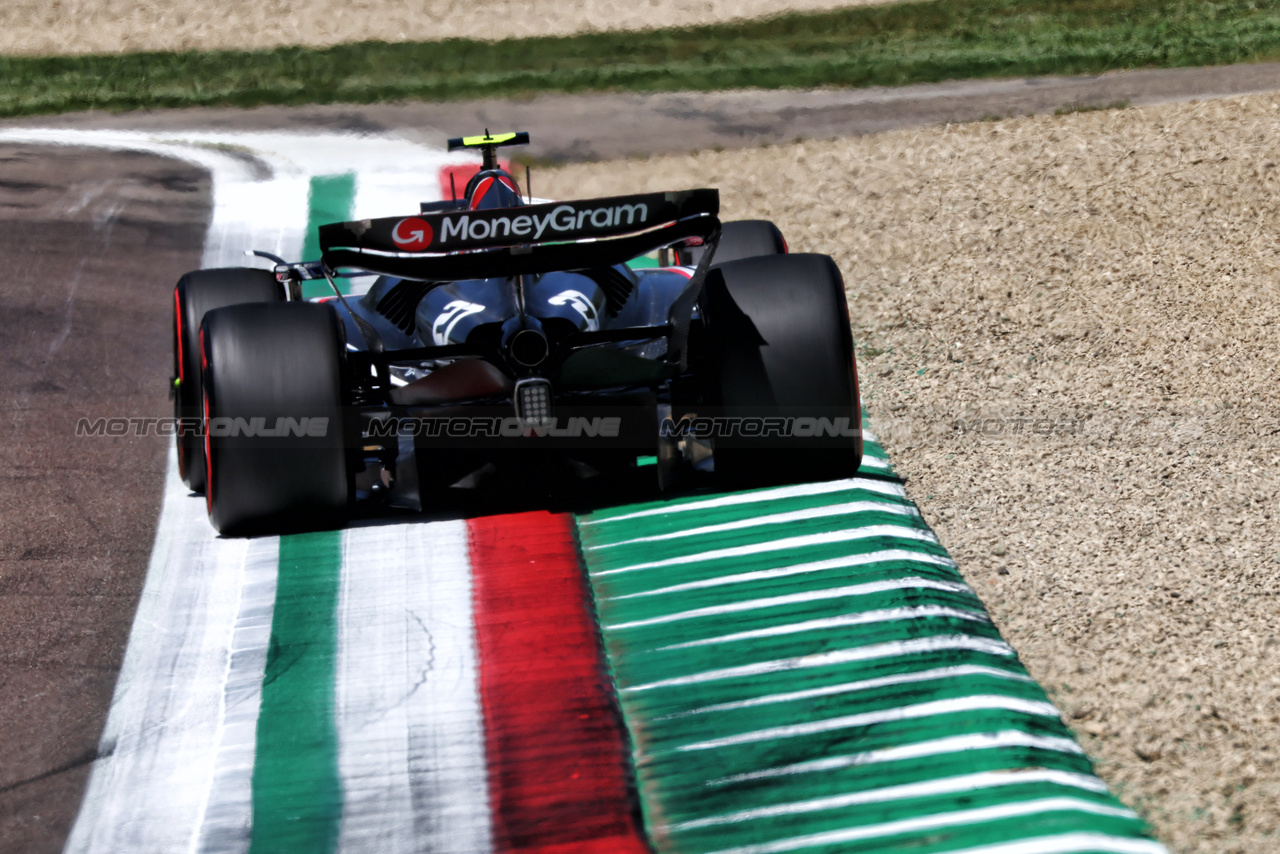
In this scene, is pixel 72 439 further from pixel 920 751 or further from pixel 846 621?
pixel 920 751

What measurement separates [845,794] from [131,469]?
16.8 feet

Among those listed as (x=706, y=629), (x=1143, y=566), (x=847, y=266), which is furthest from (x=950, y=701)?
(x=847, y=266)

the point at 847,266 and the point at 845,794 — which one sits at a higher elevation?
the point at 847,266

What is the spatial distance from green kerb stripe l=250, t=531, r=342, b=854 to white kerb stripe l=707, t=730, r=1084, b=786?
4.59 feet

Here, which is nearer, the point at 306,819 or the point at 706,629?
the point at 306,819

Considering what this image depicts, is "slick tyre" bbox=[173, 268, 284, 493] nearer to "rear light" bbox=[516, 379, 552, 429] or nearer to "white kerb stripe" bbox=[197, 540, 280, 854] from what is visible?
"white kerb stripe" bbox=[197, 540, 280, 854]

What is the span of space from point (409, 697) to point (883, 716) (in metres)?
1.85

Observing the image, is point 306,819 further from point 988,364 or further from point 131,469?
point 988,364

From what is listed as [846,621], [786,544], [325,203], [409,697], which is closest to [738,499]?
[786,544]

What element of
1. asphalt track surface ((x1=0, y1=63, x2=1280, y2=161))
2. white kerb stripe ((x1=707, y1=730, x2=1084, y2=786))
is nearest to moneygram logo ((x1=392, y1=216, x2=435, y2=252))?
white kerb stripe ((x1=707, y1=730, x2=1084, y2=786))

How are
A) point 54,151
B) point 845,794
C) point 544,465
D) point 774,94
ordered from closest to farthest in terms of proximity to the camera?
point 845,794 < point 544,465 < point 54,151 < point 774,94

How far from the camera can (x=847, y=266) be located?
10984 millimetres

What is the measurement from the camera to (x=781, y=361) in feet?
21.2

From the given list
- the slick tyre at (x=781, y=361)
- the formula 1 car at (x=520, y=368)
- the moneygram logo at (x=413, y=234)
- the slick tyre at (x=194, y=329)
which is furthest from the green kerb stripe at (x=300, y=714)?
the slick tyre at (x=781, y=361)
